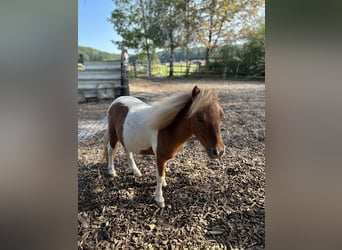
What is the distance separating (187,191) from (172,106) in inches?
13.2

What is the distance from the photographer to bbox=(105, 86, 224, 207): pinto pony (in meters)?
1.07

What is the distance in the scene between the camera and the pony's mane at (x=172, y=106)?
106 centimetres

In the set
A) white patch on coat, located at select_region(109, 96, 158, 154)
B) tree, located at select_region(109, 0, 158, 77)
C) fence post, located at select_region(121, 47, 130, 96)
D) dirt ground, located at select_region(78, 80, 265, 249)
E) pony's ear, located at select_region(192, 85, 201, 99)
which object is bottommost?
dirt ground, located at select_region(78, 80, 265, 249)

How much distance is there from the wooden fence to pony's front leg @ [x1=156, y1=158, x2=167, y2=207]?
0.30 meters

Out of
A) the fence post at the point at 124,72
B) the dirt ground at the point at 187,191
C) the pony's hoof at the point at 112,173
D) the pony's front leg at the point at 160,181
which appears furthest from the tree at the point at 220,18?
the pony's hoof at the point at 112,173

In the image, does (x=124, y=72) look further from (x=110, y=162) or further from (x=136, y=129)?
(x=110, y=162)

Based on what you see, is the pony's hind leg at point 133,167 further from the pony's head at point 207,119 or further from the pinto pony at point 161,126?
the pony's head at point 207,119

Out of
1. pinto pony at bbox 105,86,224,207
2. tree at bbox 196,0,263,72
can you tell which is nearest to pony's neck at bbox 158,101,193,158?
pinto pony at bbox 105,86,224,207

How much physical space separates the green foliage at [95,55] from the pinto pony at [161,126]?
16 cm

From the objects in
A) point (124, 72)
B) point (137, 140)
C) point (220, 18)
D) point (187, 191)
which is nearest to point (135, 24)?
point (124, 72)

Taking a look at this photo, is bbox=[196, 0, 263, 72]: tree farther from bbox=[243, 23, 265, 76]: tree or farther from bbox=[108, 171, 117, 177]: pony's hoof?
bbox=[108, 171, 117, 177]: pony's hoof
